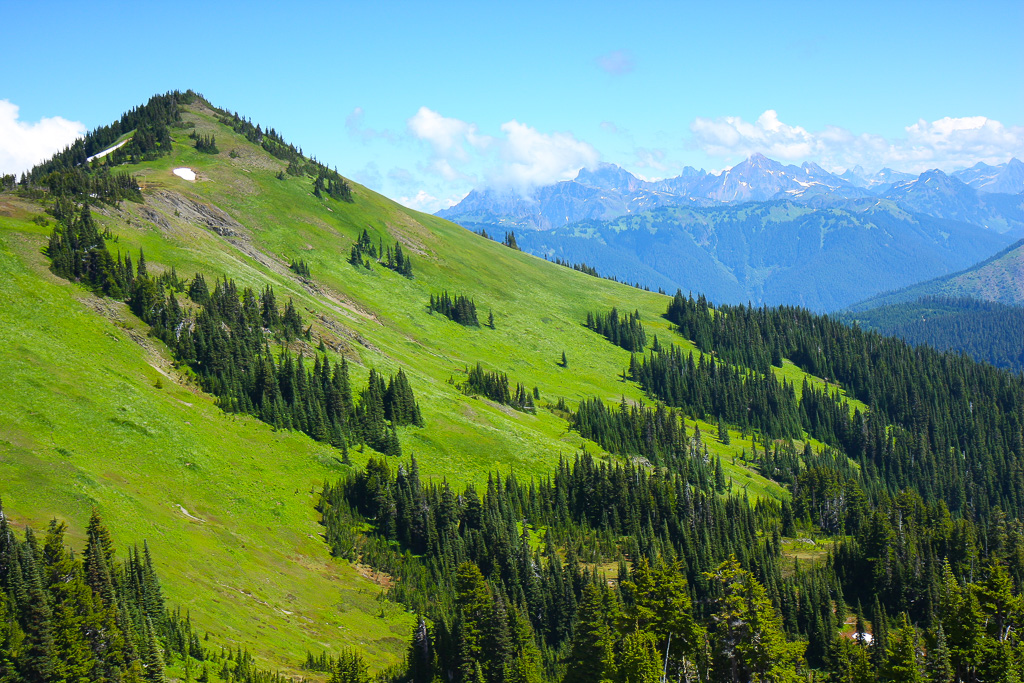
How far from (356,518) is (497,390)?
65767mm

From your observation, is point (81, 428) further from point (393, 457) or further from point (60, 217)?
point (60, 217)

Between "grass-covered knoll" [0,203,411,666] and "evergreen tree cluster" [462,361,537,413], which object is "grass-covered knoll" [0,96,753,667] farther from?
"evergreen tree cluster" [462,361,537,413]

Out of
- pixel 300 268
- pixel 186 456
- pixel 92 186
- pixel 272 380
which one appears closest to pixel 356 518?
pixel 186 456

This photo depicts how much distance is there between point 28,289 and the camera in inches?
4405

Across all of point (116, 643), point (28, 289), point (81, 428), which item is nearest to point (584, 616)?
point (116, 643)

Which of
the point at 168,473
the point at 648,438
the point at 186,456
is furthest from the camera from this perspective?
the point at 648,438

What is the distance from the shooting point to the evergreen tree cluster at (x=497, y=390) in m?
169

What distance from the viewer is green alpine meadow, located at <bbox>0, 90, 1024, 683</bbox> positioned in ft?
205

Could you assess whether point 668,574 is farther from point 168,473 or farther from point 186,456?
point 186,456

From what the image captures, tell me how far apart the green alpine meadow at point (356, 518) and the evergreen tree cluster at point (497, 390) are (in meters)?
0.70

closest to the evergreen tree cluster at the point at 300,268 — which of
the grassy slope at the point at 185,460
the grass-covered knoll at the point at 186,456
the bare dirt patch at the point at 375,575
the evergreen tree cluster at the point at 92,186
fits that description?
the grass-covered knoll at the point at 186,456

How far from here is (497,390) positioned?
17038cm

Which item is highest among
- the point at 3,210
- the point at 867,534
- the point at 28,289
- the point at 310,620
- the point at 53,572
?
the point at 3,210

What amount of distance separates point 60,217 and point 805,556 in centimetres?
14276
